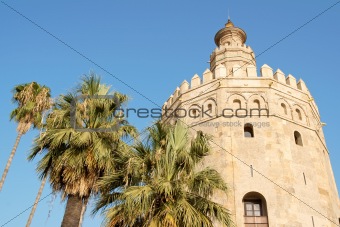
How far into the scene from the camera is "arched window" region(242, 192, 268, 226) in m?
14.1

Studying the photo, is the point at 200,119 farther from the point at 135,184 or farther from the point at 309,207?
the point at 135,184

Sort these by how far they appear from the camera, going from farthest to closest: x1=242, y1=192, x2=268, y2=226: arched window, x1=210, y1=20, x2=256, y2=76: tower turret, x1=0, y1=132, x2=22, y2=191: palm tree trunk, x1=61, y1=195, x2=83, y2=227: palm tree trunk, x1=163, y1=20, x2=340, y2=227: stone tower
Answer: x1=210, y1=20, x2=256, y2=76: tower turret < x1=0, y1=132, x2=22, y2=191: palm tree trunk < x1=163, y1=20, x2=340, y2=227: stone tower < x1=242, y1=192, x2=268, y2=226: arched window < x1=61, y1=195, x2=83, y2=227: palm tree trunk

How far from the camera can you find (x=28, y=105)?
17.2 meters

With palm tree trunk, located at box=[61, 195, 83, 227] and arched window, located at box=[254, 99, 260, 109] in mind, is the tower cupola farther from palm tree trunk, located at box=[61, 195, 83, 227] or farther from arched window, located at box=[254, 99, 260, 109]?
palm tree trunk, located at box=[61, 195, 83, 227]

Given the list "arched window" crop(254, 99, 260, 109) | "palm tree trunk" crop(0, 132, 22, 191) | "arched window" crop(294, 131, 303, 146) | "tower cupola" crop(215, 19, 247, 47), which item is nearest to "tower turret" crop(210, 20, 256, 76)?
"tower cupola" crop(215, 19, 247, 47)

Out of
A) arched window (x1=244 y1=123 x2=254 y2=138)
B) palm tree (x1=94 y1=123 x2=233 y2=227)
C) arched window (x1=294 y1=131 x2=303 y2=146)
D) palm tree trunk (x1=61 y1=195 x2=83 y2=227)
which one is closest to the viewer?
palm tree (x1=94 y1=123 x2=233 y2=227)

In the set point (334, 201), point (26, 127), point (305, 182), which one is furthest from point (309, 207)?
point (26, 127)

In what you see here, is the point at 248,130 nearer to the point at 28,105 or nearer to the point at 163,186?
the point at 163,186

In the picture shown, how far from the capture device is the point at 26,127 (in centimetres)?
1714

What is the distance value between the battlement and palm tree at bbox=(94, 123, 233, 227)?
329 inches

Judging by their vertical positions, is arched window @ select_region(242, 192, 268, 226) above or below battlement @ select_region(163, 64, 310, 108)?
below

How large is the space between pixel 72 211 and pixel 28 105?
9.25 metres

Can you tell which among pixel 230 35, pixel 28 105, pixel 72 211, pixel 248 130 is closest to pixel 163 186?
pixel 72 211

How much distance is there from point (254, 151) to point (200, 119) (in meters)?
3.19
